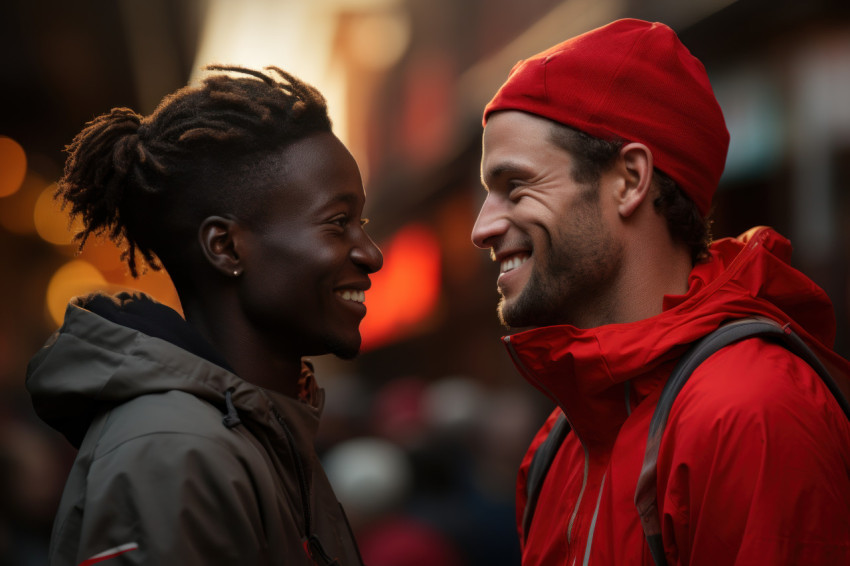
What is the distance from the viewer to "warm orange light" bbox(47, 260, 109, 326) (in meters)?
12.2

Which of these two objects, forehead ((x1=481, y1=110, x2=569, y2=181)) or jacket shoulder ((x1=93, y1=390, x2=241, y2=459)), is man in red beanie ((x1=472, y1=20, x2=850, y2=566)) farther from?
jacket shoulder ((x1=93, y1=390, x2=241, y2=459))

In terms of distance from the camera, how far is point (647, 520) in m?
1.98

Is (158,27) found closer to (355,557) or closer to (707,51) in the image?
(707,51)

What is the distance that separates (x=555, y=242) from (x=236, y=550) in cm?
132

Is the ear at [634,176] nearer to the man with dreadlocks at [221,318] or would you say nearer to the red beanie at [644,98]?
the red beanie at [644,98]

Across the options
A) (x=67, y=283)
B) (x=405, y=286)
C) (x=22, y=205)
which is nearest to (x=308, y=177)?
(x=22, y=205)

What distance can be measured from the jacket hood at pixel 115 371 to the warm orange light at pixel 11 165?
8749mm

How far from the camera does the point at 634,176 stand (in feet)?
8.43

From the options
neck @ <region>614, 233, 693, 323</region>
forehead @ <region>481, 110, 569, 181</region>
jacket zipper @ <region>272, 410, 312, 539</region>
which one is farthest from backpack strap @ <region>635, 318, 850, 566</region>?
jacket zipper @ <region>272, 410, 312, 539</region>

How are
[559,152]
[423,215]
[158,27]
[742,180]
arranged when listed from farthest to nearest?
[423,215], [158,27], [742,180], [559,152]

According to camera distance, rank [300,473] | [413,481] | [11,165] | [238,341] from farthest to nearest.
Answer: [11,165], [413,481], [238,341], [300,473]

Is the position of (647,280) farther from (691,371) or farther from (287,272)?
(287,272)

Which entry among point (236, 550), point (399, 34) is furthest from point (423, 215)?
point (236, 550)

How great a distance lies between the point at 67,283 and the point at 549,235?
37.5ft
